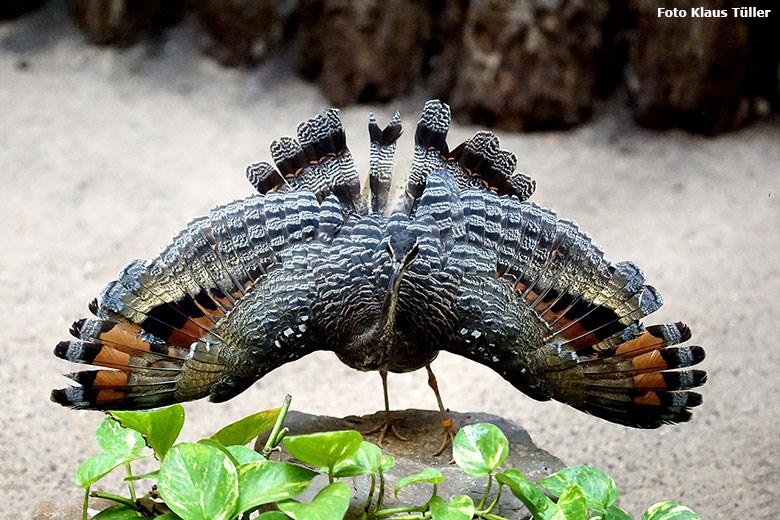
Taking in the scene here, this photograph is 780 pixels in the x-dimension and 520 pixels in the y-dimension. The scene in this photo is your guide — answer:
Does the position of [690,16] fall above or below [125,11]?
above

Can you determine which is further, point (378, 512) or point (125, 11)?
point (125, 11)

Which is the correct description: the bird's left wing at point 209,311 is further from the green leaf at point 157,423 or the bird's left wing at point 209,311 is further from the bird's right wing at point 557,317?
the bird's right wing at point 557,317

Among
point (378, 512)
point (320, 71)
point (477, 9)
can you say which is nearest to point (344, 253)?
point (378, 512)

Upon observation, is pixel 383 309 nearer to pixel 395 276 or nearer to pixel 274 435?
pixel 395 276

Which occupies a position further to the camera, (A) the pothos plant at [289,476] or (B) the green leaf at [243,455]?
(B) the green leaf at [243,455]

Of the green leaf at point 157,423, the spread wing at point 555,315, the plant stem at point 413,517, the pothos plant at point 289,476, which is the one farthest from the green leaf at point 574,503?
the green leaf at point 157,423

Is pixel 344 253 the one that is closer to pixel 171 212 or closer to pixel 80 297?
pixel 80 297

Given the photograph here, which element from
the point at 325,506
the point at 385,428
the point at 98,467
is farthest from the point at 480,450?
the point at 98,467
